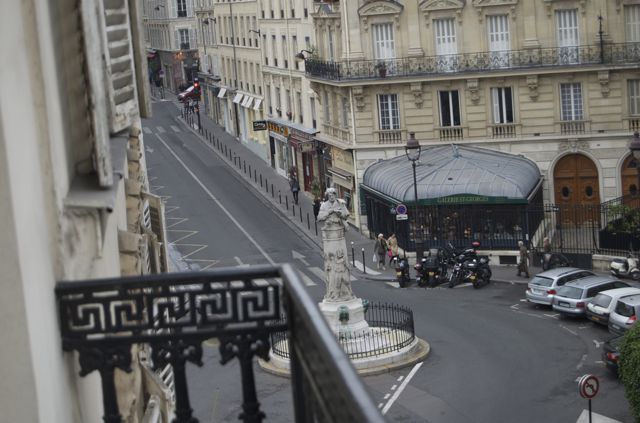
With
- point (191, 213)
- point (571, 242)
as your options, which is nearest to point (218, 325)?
point (571, 242)

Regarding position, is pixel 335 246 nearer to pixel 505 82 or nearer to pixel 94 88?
pixel 505 82

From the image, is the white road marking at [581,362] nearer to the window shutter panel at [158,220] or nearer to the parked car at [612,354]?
the parked car at [612,354]

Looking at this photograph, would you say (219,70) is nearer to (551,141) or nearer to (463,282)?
(551,141)

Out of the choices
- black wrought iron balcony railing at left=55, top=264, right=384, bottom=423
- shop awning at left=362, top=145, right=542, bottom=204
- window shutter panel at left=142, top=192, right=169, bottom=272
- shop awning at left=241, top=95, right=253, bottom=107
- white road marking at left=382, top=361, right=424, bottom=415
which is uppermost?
black wrought iron balcony railing at left=55, top=264, right=384, bottom=423

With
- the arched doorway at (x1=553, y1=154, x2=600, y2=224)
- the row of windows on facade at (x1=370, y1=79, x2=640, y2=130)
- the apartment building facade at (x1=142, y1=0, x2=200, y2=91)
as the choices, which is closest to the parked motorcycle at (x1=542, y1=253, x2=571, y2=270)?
the arched doorway at (x1=553, y1=154, x2=600, y2=224)

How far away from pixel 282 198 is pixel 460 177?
16.4 metres

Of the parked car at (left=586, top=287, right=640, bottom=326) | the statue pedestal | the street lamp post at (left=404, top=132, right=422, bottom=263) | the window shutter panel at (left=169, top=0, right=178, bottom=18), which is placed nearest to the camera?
the statue pedestal

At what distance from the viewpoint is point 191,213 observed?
2275 inches

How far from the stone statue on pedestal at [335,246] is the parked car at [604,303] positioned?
20.5 ft

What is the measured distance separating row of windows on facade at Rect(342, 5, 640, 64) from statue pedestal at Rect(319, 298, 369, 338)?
18.6m

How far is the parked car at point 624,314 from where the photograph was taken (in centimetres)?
3228

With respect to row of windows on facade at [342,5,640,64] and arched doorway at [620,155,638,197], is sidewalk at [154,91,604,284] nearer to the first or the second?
arched doorway at [620,155,638,197]

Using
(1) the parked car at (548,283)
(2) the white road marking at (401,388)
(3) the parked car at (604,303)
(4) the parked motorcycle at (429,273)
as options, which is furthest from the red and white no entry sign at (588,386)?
(4) the parked motorcycle at (429,273)

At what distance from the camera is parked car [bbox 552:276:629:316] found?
1414 inches
